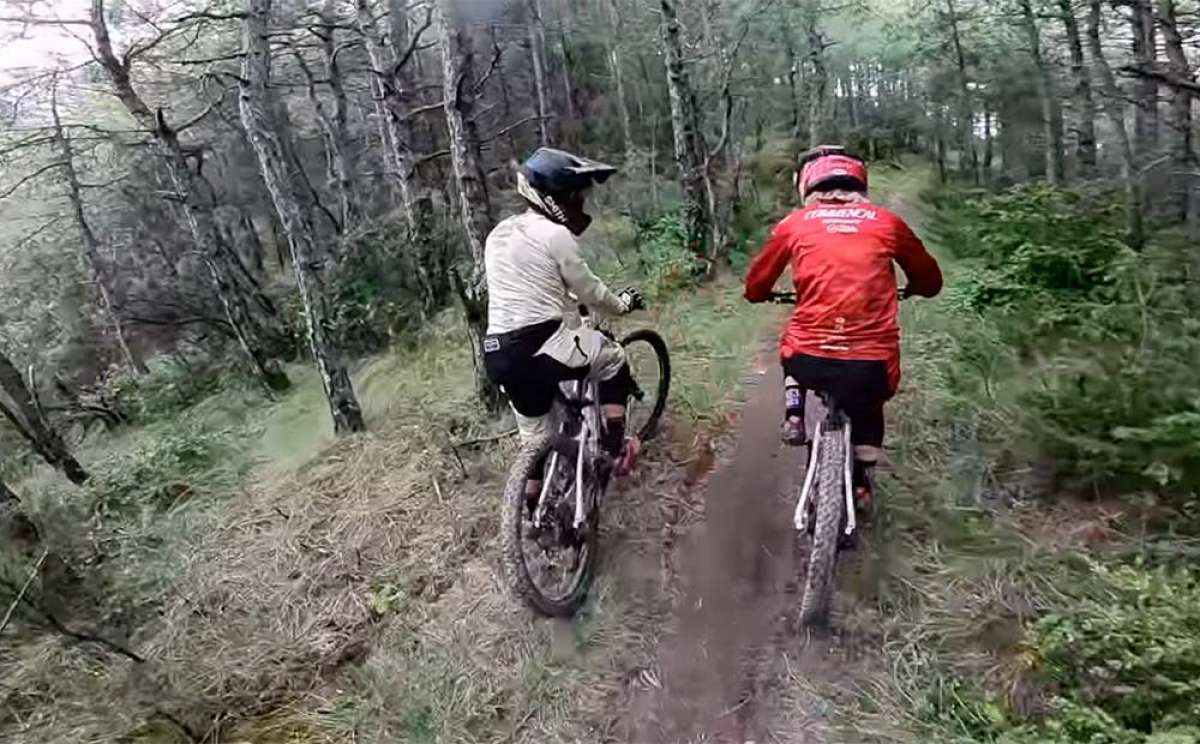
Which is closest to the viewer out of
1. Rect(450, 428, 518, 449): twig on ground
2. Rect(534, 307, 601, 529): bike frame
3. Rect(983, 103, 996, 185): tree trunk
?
Rect(534, 307, 601, 529): bike frame

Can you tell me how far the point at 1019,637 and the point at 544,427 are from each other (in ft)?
7.58

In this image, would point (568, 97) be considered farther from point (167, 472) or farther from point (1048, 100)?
point (167, 472)

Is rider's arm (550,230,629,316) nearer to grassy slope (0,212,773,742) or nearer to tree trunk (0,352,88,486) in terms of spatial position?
grassy slope (0,212,773,742)

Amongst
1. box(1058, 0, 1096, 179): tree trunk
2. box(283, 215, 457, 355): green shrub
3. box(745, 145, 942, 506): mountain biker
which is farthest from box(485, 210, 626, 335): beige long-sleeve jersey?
box(1058, 0, 1096, 179): tree trunk

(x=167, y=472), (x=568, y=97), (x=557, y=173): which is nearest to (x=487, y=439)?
(x=557, y=173)

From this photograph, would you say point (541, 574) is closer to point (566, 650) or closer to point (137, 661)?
point (566, 650)

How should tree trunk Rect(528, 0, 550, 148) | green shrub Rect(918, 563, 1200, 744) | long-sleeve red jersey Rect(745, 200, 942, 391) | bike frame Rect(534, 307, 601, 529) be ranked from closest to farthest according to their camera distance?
green shrub Rect(918, 563, 1200, 744)
long-sleeve red jersey Rect(745, 200, 942, 391)
bike frame Rect(534, 307, 601, 529)
tree trunk Rect(528, 0, 550, 148)

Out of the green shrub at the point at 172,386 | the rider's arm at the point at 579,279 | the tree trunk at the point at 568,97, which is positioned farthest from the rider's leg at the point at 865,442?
the tree trunk at the point at 568,97

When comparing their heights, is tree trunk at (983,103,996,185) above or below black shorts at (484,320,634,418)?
below

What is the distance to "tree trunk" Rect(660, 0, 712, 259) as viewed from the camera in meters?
8.74

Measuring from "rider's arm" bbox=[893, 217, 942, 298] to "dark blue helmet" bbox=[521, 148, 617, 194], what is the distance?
56.5 inches

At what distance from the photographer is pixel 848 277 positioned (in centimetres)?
338

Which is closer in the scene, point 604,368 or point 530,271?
point 530,271

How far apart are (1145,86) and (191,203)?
39.6ft
